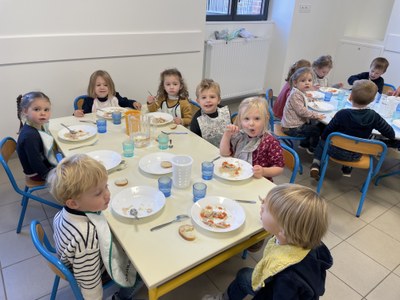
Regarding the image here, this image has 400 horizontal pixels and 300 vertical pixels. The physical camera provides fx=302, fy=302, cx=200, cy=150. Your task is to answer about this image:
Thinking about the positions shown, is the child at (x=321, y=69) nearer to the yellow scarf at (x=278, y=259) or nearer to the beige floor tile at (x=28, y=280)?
the yellow scarf at (x=278, y=259)

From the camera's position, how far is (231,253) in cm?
127

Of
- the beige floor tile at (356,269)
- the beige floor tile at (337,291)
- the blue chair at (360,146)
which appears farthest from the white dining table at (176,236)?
the blue chair at (360,146)

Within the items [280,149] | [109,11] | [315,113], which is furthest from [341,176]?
[109,11]

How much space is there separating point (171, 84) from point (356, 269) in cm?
207

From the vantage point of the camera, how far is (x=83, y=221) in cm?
124

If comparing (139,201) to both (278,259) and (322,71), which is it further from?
A: (322,71)

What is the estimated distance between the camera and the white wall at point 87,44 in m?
2.83

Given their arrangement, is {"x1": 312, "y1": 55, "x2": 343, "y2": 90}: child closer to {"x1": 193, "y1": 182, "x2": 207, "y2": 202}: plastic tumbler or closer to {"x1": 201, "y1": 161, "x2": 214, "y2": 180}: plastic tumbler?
{"x1": 201, "y1": 161, "x2": 214, "y2": 180}: plastic tumbler

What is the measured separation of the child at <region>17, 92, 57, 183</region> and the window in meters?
3.27

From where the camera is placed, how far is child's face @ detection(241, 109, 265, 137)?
1838 mm

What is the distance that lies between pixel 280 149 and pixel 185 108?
1.18m

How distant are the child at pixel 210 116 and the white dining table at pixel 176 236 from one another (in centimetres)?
52

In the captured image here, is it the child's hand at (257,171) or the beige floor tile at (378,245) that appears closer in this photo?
the child's hand at (257,171)

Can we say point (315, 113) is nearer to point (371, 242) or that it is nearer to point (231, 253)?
point (371, 242)
